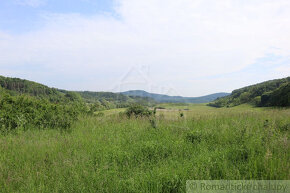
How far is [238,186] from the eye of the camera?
259cm

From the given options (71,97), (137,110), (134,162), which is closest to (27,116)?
(134,162)

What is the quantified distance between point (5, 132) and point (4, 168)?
11.0ft

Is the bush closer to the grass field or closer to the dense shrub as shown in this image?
the dense shrub

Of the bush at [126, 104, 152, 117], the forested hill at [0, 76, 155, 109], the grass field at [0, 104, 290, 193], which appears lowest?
the grass field at [0, 104, 290, 193]

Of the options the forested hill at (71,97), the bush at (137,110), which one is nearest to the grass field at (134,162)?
the bush at (137,110)

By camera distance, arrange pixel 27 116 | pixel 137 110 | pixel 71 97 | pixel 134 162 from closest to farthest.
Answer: pixel 134 162 → pixel 27 116 → pixel 137 110 → pixel 71 97

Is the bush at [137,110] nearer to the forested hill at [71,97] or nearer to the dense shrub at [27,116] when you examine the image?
the forested hill at [71,97]

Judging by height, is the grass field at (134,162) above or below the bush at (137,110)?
below

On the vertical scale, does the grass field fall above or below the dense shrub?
below

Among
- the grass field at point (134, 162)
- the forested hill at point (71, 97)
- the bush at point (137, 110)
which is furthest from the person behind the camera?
the forested hill at point (71, 97)

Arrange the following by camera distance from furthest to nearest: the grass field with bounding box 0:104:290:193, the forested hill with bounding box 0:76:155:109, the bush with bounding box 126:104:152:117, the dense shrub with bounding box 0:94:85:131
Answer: the forested hill with bounding box 0:76:155:109 < the bush with bounding box 126:104:152:117 < the dense shrub with bounding box 0:94:85:131 < the grass field with bounding box 0:104:290:193

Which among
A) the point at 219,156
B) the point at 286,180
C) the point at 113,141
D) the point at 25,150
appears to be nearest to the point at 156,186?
the point at 219,156

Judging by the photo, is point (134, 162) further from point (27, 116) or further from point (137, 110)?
point (137, 110)

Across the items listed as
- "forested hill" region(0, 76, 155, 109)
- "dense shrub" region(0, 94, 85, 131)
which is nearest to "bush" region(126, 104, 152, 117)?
"forested hill" region(0, 76, 155, 109)
